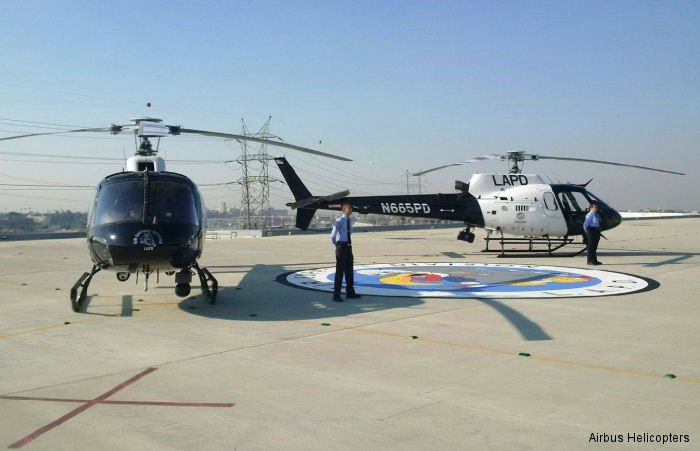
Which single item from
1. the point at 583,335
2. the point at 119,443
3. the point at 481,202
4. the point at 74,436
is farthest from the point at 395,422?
the point at 481,202

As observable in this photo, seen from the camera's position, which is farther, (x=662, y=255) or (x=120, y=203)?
(x=662, y=255)

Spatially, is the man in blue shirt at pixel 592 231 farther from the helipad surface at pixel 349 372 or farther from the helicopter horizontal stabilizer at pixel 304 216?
the helicopter horizontal stabilizer at pixel 304 216

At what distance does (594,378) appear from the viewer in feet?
19.6

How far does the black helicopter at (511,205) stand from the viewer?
20781 mm

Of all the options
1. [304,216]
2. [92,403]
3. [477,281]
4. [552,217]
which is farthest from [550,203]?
[92,403]

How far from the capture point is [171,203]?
10.4 metres

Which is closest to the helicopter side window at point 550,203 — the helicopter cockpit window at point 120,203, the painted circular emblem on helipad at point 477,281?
the painted circular emblem on helipad at point 477,281

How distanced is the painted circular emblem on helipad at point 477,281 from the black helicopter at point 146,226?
3.69 metres

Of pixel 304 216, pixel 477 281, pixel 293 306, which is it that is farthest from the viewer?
pixel 304 216

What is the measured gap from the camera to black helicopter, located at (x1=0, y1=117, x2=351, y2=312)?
9586mm

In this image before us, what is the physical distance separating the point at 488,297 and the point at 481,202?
35.5ft

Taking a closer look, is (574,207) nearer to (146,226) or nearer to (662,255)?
(662,255)

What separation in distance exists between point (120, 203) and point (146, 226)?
909 millimetres

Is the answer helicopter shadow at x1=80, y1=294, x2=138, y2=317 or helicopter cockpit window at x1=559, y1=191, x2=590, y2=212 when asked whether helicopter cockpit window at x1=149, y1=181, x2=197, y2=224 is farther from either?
helicopter cockpit window at x1=559, y1=191, x2=590, y2=212
